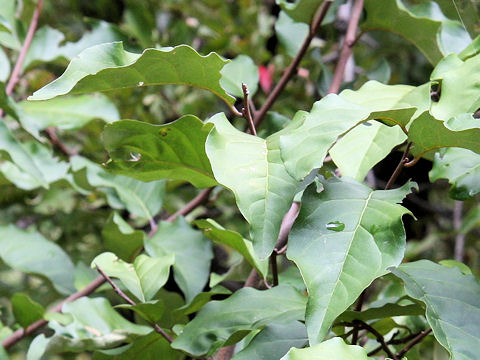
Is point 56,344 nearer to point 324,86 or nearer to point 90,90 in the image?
point 90,90

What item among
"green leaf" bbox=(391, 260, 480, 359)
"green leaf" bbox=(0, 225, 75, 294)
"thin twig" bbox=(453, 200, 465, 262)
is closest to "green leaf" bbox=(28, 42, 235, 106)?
"green leaf" bbox=(391, 260, 480, 359)

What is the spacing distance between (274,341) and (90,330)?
11.3 inches

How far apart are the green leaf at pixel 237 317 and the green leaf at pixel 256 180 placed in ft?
0.47

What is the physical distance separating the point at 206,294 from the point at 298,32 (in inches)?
21.0

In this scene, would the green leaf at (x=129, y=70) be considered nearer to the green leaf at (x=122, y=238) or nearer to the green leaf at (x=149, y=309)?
the green leaf at (x=149, y=309)

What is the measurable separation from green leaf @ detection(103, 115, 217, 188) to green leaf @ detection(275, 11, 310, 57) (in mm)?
455

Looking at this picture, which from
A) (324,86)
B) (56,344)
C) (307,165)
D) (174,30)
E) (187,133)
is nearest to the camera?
(307,165)

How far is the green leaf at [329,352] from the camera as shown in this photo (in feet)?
1.29

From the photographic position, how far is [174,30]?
150cm

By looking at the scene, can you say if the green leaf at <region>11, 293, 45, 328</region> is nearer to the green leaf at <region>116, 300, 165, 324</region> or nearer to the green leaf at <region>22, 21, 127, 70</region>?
the green leaf at <region>116, 300, 165, 324</region>

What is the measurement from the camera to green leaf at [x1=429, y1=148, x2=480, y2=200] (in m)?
0.58

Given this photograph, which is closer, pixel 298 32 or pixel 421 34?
pixel 421 34

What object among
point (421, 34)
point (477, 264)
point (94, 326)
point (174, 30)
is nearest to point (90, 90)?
point (94, 326)

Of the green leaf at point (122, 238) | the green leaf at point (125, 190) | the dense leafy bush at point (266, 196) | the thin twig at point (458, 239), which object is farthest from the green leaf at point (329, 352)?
the thin twig at point (458, 239)
